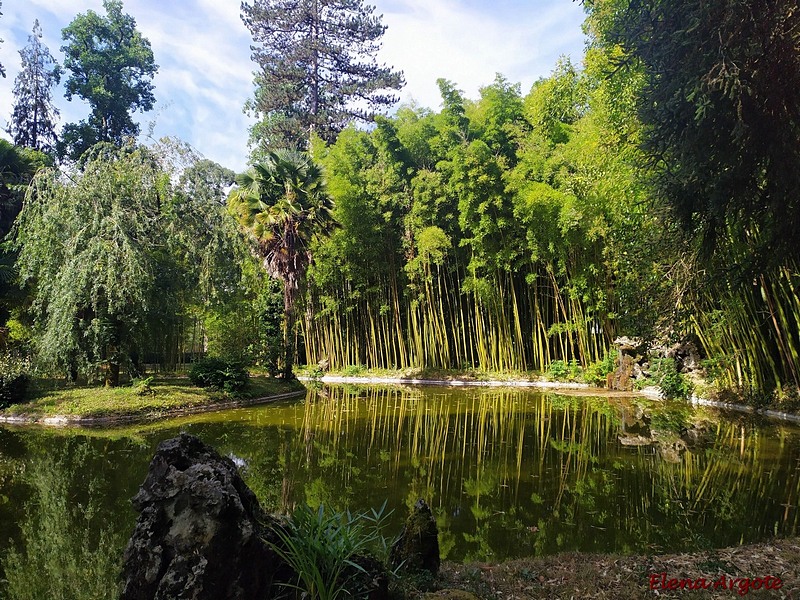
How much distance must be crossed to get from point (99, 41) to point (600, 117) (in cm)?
2609

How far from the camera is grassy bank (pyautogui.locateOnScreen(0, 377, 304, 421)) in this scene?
9.81 m

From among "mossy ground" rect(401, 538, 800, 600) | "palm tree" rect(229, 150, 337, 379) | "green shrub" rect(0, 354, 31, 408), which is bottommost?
"mossy ground" rect(401, 538, 800, 600)

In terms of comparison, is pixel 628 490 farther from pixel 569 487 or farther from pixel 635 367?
pixel 635 367

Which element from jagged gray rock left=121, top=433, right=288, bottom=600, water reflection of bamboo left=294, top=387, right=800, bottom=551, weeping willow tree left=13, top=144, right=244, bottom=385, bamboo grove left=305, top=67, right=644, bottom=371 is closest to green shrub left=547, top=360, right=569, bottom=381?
bamboo grove left=305, top=67, right=644, bottom=371

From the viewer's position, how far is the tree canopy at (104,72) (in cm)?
2488

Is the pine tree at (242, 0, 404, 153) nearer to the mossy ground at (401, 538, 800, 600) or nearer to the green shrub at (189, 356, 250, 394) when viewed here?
the green shrub at (189, 356, 250, 394)

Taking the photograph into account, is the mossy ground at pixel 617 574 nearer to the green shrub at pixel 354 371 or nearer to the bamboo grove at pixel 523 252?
the bamboo grove at pixel 523 252

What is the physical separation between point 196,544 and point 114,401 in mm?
9202

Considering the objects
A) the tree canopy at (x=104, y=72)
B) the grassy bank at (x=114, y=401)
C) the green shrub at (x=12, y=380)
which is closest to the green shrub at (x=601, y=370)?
the grassy bank at (x=114, y=401)

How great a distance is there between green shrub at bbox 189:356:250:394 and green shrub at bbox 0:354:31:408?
3.19 metres

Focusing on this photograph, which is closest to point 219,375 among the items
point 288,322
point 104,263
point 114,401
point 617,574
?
point 288,322

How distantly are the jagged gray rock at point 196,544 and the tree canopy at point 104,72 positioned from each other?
1058 inches

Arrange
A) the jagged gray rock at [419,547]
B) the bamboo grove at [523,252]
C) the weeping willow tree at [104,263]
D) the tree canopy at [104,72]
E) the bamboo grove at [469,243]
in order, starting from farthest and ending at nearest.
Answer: the tree canopy at [104,72], the bamboo grove at [469,243], the weeping willow tree at [104,263], the bamboo grove at [523,252], the jagged gray rock at [419,547]

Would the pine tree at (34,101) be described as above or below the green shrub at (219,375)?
above
